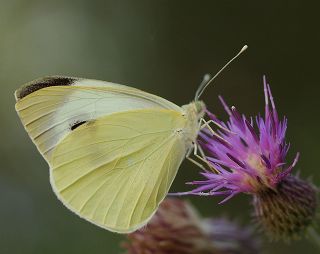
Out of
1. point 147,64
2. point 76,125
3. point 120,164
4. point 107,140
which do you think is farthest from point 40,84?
point 147,64

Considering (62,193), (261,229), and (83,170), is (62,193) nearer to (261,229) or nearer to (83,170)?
(83,170)

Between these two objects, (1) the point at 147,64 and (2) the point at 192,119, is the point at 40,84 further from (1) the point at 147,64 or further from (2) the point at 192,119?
(1) the point at 147,64

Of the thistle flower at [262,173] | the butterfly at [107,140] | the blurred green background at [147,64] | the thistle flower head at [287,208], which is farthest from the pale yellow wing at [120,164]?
the blurred green background at [147,64]

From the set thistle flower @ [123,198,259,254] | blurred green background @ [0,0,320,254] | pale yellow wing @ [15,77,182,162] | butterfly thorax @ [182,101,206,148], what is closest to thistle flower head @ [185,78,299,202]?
butterfly thorax @ [182,101,206,148]

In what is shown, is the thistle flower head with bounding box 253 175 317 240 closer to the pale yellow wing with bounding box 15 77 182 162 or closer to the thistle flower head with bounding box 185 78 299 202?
the thistle flower head with bounding box 185 78 299 202

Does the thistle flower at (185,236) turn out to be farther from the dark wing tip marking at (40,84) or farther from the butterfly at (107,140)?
the dark wing tip marking at (40,84)

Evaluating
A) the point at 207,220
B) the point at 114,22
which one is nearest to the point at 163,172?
the point at 207,220
